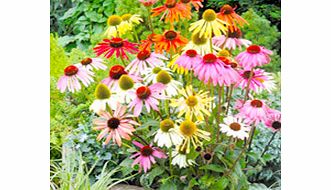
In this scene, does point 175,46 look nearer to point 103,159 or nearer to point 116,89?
point 116,89

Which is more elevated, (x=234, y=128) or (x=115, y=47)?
(x=115, y=47)

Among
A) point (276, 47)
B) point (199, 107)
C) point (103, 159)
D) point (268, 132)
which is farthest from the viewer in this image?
point (276, 47)

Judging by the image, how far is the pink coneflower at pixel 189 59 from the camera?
1988 millimetres

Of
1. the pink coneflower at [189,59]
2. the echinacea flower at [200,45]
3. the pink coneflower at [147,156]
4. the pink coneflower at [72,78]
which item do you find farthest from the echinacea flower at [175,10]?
the pink coneflower at [147,156]

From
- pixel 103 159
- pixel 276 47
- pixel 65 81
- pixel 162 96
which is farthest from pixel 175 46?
pixel 276 47

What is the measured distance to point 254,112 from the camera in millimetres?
2074

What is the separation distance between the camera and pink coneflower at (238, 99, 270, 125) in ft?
6.77

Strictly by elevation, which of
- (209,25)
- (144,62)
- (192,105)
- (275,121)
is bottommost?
(275,121)

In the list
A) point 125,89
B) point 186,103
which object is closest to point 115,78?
point 125,89

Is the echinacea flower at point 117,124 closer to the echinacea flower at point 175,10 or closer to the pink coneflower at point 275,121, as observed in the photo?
the echinacea flower at point 175,10

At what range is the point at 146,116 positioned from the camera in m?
2.27

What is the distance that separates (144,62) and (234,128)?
433mm

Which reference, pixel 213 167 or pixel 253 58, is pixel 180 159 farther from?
pixel 253 58
